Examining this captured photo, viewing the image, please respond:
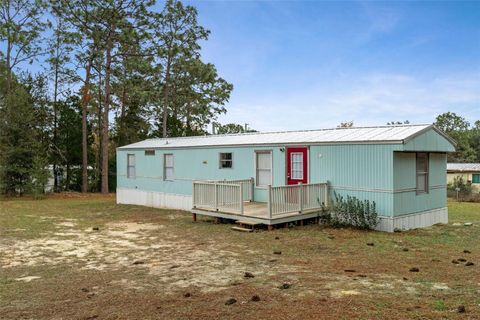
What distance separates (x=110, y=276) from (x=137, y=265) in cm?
76

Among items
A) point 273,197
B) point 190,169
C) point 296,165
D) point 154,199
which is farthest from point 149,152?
point 273,197

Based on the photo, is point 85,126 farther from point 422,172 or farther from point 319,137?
point 422,172

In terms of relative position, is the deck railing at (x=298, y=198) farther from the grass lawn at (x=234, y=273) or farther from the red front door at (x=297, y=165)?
the red front door at (x=297, y=165)

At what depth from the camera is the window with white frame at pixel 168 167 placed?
16.9 metres

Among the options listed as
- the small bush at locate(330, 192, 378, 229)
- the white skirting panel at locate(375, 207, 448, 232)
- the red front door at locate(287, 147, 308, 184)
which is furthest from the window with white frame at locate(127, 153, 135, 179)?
the white skirting panel at locate(375, 207, 448, 232)

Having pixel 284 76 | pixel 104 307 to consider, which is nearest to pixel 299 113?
pixel 284 76

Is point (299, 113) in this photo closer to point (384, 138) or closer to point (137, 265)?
point (384, 138)

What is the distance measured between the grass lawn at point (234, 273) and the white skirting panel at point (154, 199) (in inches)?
179

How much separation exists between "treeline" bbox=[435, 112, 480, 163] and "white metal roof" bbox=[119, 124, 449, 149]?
3582cm

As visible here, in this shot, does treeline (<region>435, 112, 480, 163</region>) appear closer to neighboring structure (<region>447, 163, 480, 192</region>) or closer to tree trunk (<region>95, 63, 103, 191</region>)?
neighboring structure (<region>447, 163, 480, 192</region>)

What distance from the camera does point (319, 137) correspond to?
41.2 ft

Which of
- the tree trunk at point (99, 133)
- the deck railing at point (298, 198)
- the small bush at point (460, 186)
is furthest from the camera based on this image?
the tree trunk at point (99, 133)

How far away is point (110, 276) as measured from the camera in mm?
6582

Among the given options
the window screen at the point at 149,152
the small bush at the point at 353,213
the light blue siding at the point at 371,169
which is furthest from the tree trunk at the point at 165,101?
the small bush at the point at 353,213
